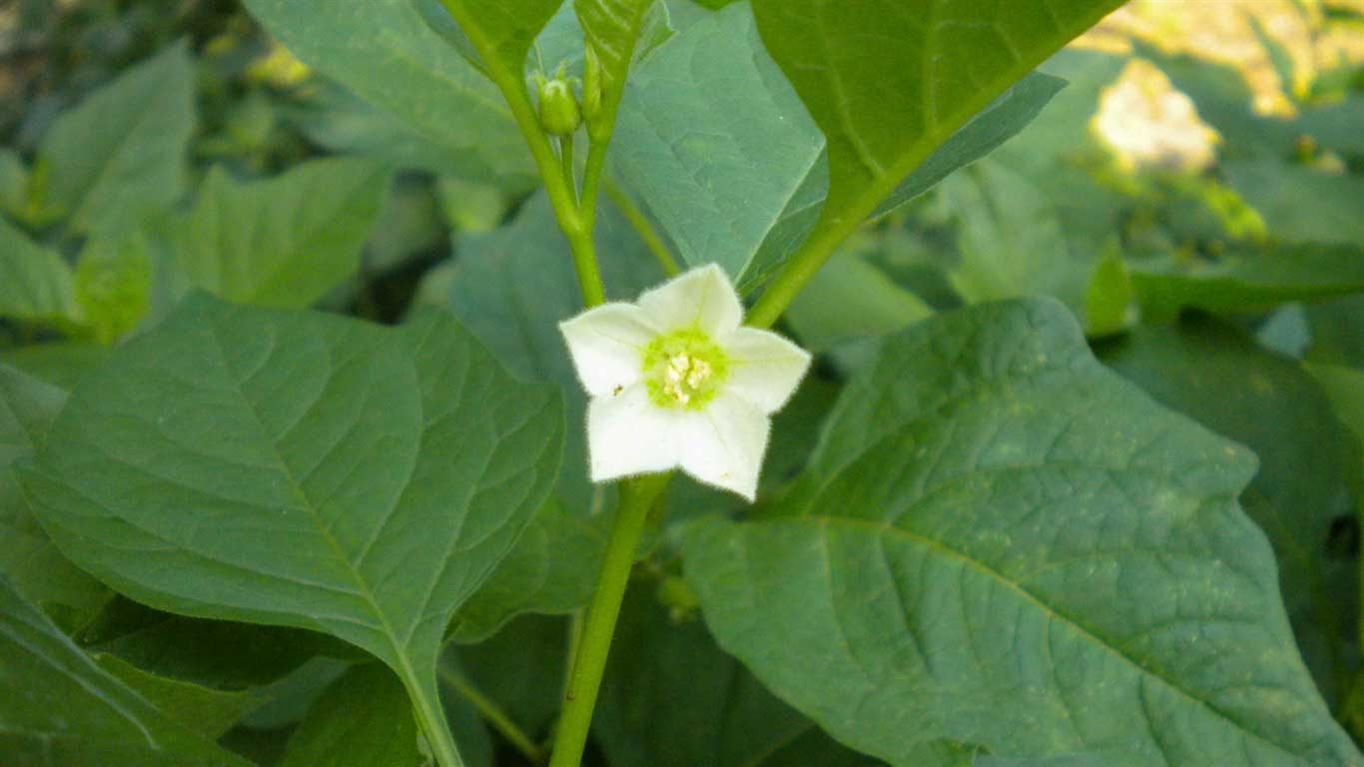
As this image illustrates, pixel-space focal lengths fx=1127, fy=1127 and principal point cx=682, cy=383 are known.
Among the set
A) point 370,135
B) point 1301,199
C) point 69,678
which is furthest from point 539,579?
point 370,135

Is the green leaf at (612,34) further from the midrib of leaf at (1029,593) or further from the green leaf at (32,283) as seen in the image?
the green leaf at (32,283)

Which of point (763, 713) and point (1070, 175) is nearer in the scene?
point (763, 713)

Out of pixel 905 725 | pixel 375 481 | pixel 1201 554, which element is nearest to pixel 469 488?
pixel 375 481

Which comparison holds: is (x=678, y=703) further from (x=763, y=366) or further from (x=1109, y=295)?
(x=1109, y=295)

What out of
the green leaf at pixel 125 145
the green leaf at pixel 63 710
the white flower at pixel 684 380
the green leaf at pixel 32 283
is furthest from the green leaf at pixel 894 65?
the green leaf at pixel 125 145

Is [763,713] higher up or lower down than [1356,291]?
lower down

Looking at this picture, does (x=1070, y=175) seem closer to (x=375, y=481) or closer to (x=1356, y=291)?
(x=1356, y=291)
